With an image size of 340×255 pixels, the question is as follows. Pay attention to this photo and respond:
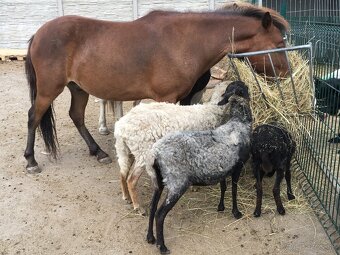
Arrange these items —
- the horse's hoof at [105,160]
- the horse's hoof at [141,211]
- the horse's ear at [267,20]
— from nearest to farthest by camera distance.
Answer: the horse's hoof at [141,211] < the horse's ear at [267,20] < the horse's hoof at [105,160]

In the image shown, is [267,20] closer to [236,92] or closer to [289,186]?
[236,92]

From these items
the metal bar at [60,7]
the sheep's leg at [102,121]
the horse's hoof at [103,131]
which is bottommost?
the horse's hoof at [103,131]

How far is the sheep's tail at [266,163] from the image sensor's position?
12.8ft

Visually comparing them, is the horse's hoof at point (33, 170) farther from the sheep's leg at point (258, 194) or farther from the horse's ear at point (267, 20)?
the horse's ear at point (267, 20)

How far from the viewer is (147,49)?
470 cm

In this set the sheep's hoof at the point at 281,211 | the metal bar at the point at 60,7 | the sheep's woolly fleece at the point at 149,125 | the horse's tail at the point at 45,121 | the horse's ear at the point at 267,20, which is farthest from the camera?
the metal bar at the point at 60,7

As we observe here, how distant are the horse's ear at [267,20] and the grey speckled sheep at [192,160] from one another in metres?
1.43

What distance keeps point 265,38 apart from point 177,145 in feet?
6.53

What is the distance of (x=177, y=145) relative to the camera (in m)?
3.43

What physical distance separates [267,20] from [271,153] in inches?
64.0

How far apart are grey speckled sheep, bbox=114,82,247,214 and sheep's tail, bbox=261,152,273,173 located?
61cm

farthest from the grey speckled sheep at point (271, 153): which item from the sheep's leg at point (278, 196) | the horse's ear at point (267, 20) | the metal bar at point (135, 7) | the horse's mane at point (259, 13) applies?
the metal bar at point (135, 7)

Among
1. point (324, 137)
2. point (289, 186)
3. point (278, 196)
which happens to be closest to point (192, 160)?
point (278, 196)

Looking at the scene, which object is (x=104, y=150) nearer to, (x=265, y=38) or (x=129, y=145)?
(x=129, y=145)
